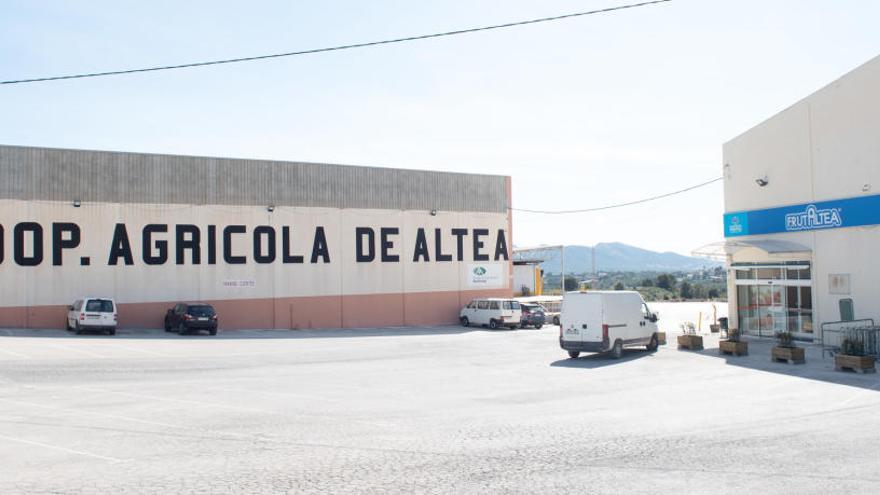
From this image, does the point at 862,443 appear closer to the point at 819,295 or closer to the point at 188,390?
the point at 188,390

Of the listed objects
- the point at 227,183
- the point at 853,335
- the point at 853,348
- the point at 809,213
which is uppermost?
the point at 227,183

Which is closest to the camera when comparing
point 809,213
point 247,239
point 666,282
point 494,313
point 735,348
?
point 735,348

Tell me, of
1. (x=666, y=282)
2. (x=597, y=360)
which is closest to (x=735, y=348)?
(x=597, y=360)

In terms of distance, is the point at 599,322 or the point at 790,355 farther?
the point at 599,322

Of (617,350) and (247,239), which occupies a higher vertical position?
(247,239)

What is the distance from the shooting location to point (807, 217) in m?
27.3

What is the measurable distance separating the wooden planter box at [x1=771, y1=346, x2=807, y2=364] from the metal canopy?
6.30 m

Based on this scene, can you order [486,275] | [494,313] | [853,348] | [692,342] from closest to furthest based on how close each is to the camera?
1. [853,348]
2. [692,342]
3. [494,313]
4. [486,275]

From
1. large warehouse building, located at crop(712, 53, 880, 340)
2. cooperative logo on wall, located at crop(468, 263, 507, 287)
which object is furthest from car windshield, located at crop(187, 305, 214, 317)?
large warehouse building, located at crop(712, 53, 880, 340)

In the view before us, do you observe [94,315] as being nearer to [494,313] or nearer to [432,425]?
[494,313]

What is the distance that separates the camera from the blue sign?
24391 mm

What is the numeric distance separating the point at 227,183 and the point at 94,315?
33.4ft

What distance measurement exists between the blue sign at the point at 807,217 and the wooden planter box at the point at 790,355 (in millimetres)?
5637

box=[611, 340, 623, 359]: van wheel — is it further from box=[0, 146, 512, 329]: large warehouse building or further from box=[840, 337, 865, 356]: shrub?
box=[0, 146, 512, 329]: large warehouse building
